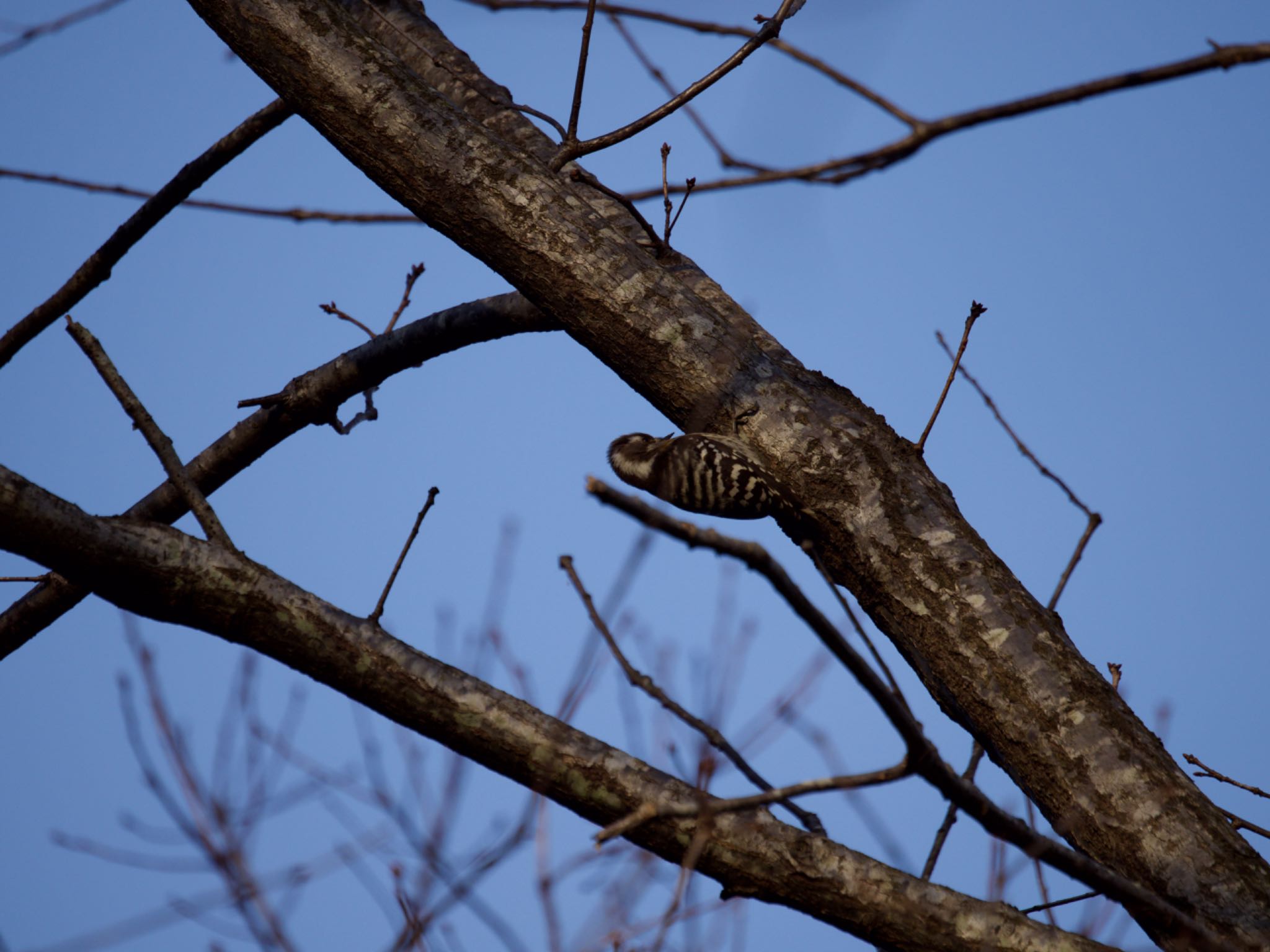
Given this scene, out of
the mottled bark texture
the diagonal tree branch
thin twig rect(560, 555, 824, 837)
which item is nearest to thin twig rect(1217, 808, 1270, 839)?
the mottled bark texture

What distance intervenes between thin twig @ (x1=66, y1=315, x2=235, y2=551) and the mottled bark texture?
0.90m

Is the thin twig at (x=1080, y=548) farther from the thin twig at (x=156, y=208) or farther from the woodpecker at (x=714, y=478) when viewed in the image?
the thin twig at (x=156, y=208)

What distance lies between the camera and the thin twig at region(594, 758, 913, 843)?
47.6 inches

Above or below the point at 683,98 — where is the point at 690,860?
below

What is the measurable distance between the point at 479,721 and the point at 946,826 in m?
1.36

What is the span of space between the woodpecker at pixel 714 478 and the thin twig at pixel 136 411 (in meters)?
1.31

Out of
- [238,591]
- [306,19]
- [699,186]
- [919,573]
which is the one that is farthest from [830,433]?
[306,19]

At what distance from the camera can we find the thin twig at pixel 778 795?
1209mm

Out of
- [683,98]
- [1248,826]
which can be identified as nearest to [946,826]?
[1248,826]

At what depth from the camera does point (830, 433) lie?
2.57 m

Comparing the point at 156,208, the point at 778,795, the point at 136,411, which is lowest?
the point at 778,795

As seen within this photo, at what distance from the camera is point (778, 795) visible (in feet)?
4.11

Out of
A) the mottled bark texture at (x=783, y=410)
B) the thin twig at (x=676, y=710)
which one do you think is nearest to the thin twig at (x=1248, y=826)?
the mottled bark texture at (x=783, y=410)

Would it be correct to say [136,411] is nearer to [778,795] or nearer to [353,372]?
[353,372]
